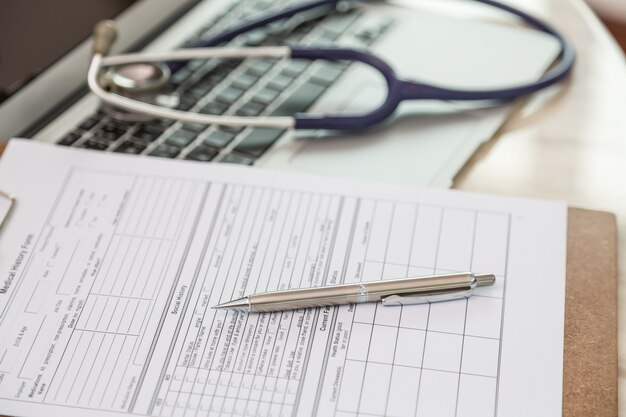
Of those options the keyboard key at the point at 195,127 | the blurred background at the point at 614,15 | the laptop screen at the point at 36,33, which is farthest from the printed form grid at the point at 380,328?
the blurred background at the point at 614,15

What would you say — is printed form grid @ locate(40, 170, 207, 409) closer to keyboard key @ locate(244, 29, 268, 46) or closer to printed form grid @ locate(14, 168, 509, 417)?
printed form grid @ locate(14, 168, 509, 417)

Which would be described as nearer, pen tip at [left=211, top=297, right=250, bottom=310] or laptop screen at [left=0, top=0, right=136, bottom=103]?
pen tip at [left=211, top=297, right=250, bottom=310]

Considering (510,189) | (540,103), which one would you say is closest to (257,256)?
(510,189)

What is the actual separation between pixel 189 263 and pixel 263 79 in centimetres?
27

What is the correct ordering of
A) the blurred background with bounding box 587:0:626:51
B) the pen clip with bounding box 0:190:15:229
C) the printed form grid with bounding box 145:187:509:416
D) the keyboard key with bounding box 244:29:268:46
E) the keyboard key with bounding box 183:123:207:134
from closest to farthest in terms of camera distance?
1. the printed form grid with bounding box 145:187:509:416
2. the pen clip with bounding box 0:190:15:229
3. the keyboard key with bounding box 183:123:207:134
4. the keyboard key with bounding box 244:29:268:46
5. the blurred background with bounding box 587:0:626:51

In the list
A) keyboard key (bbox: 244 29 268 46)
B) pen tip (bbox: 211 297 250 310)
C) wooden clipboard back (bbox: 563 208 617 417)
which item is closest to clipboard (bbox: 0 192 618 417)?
wooden clipboard back (bbox: 563 208 617 417)

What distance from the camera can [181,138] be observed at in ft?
2.56

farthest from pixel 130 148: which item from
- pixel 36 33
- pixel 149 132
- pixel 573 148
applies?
pixel 573 148

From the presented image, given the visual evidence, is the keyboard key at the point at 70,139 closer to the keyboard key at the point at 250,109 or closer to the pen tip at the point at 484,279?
the keyboard key at the point at 250,109

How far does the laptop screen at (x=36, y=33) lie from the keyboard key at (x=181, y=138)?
0.14 meters

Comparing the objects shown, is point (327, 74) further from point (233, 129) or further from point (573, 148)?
point (573, 148)

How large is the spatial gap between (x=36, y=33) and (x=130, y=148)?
14cm

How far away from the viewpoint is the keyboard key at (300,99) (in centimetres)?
82

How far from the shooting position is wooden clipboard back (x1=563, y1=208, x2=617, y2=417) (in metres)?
0.57
